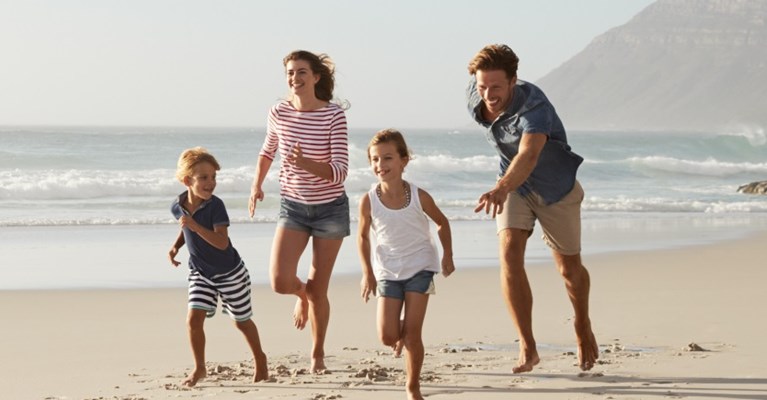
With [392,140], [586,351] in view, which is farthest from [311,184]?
[586,351]

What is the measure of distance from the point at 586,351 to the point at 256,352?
5.52 feet

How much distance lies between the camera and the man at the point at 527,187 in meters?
5.97

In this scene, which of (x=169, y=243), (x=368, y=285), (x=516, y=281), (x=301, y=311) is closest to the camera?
(x=368, y=285)

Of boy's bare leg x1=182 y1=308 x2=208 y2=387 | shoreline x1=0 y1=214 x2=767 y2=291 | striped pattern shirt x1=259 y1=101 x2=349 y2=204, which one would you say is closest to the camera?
boy's bare leg x1=182 y1=308 x2=208 y2=387

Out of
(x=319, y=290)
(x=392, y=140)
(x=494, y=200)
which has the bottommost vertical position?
(x=319, y=290)

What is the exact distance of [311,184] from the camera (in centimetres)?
637

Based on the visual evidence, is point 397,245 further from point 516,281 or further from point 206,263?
point 206,263

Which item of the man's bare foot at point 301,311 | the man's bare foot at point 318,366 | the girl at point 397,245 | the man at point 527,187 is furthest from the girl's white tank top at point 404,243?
the man's bare foot at point 301,311

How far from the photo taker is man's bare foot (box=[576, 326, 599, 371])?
6.23 metres

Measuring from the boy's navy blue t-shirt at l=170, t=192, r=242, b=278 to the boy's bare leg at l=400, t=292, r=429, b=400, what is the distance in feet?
3.41

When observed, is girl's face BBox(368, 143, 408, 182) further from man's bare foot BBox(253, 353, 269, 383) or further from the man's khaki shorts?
man's bare foot BBox(253, 353, 269, 383)

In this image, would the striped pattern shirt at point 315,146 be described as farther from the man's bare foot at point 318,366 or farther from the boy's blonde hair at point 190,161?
the man's bare foot at point 318,366

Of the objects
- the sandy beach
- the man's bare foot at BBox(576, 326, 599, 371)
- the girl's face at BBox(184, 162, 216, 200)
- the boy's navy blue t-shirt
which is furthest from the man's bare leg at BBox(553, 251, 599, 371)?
the girl's face at BBox(184, 162, 216, 200)

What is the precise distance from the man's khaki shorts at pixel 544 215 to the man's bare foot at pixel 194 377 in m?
1.65
